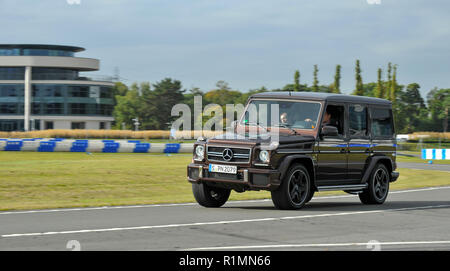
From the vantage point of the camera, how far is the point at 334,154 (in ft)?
43.4

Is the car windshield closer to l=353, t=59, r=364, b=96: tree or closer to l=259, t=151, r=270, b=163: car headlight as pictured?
l=259, t=151, r=270, b=163: car headlight

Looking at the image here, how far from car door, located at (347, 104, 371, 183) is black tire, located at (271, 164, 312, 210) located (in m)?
1.78

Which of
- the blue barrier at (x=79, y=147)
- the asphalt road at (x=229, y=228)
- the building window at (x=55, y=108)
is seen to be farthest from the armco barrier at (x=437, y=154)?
the building window at (x=55, y=108)

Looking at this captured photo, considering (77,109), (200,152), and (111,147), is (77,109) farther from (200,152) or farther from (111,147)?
(200,152)

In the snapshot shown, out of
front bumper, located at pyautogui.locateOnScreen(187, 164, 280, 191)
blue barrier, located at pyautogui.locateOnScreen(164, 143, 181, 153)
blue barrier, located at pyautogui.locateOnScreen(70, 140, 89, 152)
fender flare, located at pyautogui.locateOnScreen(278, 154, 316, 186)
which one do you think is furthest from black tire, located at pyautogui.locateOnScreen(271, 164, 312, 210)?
blue barrier, located at pyautogui.locateOnScreen(164, 143, 181, 153)

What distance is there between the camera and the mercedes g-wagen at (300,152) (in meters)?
11.8

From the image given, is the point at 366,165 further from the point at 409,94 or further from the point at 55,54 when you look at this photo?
the point at 409,94

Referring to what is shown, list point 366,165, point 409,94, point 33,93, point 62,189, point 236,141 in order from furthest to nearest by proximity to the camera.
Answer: point 409,94 → point 33,93 → point 62,189 → point 366,165 → point 236,141

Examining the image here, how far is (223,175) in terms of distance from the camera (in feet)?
39.7

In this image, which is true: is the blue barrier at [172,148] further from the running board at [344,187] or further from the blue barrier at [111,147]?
the running board at [344,187]

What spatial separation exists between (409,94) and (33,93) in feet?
256

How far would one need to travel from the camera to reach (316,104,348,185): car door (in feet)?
42.4

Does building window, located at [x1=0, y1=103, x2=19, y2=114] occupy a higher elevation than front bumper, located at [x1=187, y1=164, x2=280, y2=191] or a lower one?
higher
